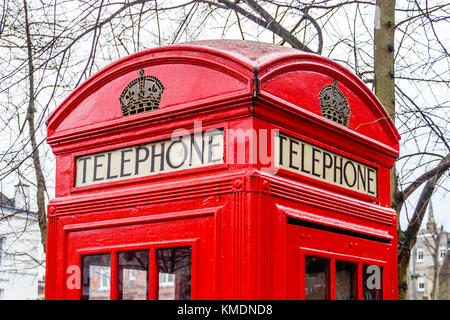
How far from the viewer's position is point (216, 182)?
7.86ft

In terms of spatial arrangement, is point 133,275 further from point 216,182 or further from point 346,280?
point 346,280

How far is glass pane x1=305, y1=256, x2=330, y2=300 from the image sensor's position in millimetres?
2553

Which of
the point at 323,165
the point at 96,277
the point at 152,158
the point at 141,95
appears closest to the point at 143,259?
the point at 96,277

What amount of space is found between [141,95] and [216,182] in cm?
57

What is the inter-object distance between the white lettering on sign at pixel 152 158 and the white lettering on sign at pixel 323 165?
0.25 metres

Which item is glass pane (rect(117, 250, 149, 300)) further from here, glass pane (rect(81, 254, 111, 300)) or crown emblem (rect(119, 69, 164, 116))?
crown emblem (rect(119, 69, 164, 116))

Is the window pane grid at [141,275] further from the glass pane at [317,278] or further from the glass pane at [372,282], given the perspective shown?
the glass pane at [372,282]

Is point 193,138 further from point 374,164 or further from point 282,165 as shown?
point 374,164

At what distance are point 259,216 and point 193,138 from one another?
428 mm

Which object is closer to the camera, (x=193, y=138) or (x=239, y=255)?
(x=239, y=255)

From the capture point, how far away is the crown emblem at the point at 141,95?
8.76 feet

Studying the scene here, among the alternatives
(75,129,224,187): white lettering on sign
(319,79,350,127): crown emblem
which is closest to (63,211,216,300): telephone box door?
(75,129,224,187): white lettering on sign
